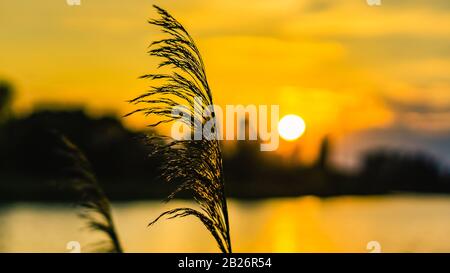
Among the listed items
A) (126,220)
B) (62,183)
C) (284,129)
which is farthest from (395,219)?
(62,183)

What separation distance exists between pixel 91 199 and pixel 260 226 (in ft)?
→ 112

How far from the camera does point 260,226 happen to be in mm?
40031

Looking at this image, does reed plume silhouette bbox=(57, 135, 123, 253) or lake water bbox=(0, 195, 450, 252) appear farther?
lake water bbox=(0, 195, 450, 252)

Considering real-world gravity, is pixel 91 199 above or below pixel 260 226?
above

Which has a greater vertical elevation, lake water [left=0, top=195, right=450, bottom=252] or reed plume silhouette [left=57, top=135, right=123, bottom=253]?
reed plume silhouette [left=57, top=135, right=123, bottom=253]

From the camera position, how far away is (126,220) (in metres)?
39.3

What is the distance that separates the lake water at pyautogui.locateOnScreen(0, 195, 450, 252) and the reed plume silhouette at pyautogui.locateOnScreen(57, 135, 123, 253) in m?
15.9

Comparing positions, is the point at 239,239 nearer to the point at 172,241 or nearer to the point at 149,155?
the point at 172,241

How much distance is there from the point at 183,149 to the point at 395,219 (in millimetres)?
34649

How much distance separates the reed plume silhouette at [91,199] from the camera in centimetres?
621

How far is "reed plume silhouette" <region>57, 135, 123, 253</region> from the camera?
6207 mm

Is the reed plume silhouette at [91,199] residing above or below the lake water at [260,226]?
above

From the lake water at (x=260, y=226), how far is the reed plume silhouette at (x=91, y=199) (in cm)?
1588
